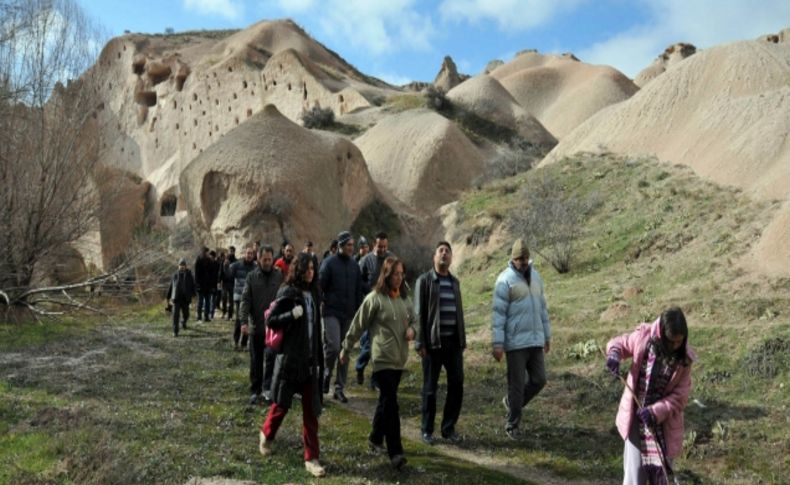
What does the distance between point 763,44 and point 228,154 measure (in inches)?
786

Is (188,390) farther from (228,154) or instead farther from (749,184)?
(228,154)

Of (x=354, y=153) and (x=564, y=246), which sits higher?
(x=354, y=153)

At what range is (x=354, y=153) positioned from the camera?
30141 mm

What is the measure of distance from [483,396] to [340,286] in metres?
2.40

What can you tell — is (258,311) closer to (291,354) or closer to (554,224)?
(291,354)

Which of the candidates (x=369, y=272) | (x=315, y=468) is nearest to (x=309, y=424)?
A: (x=315, y=468)

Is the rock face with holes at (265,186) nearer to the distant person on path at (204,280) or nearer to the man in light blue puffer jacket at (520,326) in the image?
the distant person on path at (204,280)

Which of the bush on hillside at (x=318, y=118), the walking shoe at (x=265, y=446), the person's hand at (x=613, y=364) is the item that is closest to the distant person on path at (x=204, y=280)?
the walking shoe at (x=265, y=446)

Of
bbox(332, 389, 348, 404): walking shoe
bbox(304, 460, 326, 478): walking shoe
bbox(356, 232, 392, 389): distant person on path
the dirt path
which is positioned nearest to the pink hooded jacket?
the dirt path

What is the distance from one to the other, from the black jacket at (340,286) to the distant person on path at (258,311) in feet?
1.92

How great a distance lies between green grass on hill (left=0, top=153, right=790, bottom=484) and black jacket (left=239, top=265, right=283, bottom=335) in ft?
3.21

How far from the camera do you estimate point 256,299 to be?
830 cm

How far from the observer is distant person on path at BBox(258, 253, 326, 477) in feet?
19.8

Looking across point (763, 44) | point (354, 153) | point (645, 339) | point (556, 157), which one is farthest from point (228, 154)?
point (645, 339)
